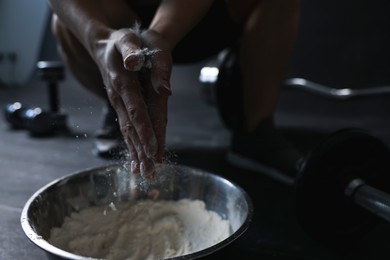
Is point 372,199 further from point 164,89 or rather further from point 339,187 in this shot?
point 164,89

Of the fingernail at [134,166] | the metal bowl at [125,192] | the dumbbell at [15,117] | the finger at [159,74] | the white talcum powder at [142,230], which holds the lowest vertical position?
the dumbbell at [15,117]

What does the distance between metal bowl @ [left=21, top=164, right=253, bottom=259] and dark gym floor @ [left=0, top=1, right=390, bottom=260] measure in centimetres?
5

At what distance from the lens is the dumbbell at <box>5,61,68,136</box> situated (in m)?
1.27

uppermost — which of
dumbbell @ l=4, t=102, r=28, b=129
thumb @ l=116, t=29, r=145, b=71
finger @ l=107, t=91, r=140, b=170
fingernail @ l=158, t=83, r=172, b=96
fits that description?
thumb @ l=116, t=29, r=145, b=71

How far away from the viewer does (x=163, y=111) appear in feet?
1.73

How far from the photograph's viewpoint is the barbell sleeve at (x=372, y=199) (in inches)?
23.1

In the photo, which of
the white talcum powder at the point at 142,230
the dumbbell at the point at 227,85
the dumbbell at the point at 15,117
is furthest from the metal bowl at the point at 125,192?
the dumbbell at the point at 15,117

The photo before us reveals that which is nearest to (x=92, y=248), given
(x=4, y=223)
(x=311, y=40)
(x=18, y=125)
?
(x=4, y=223)

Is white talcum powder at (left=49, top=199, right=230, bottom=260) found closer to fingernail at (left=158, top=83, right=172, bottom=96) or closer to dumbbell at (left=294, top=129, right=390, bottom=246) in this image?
dumbbell at (left=294, top=129, right=390, bottom=246)

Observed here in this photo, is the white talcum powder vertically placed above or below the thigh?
below

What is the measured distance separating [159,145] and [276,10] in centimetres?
A: 59

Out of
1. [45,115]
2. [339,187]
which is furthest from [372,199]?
[45,115]

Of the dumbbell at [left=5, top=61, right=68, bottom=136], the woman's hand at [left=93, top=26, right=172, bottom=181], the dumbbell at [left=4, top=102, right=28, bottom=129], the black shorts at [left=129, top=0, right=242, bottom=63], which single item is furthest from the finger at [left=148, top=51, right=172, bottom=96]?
the dumbbell at [left=4, top=102, right=28, bottom=129]

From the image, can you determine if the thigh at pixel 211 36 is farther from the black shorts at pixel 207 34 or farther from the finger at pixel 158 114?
the finger at pixel 158 114
